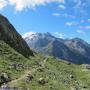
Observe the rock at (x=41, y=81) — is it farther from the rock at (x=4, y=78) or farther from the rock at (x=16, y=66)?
the rock at (x=16, y=66)

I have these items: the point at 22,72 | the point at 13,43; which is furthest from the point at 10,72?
the point at 13,43

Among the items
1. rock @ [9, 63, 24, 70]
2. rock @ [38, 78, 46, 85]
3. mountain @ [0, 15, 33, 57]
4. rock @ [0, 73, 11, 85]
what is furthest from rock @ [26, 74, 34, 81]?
mountain @ [0, 15, 33, 57]

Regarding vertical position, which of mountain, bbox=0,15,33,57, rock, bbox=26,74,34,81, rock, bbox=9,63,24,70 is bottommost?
rock, bbox=26,74,34,81

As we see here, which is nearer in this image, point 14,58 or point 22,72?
point 22,72

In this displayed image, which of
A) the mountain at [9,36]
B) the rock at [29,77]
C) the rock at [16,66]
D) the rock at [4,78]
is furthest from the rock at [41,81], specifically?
the mountain at [9,36]

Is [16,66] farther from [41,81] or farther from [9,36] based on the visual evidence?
[9,36]

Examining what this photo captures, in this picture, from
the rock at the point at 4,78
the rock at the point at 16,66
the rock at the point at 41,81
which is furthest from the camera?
the rock at the point at 16,66

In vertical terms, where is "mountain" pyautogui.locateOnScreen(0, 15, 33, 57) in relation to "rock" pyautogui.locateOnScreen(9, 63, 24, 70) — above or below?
above

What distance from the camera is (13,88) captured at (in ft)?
228

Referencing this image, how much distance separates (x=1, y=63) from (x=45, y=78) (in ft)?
40.2

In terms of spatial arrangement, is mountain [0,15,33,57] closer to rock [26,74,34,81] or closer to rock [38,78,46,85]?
rock [26,74,34,81]

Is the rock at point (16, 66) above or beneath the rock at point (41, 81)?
above

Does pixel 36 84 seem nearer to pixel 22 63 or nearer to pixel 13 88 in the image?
pixel 13 88

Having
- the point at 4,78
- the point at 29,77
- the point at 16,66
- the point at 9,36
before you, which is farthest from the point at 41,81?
the point at 9,36
